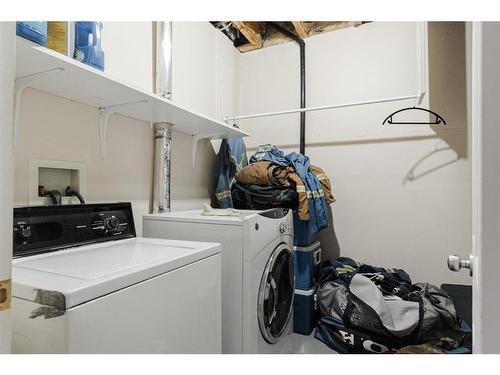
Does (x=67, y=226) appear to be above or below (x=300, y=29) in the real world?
below

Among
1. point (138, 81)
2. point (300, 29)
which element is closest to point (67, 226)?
point (138, 81)

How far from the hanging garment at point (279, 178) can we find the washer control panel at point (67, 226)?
3.26ft

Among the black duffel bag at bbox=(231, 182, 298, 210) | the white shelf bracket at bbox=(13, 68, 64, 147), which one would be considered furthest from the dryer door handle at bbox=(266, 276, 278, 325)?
the white shelf bracket at bbox=(13, 68, 64, 147)

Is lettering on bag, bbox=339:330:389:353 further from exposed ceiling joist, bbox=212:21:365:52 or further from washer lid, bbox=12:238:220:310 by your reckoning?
exposed ceiling joist, bbox=212:21:365:52

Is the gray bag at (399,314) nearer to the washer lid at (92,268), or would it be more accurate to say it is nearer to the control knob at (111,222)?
the washer lid at (92,268)

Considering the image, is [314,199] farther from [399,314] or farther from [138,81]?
[138,81]

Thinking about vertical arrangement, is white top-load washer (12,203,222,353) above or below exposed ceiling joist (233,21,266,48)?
below

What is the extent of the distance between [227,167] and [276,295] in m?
→ 1.10

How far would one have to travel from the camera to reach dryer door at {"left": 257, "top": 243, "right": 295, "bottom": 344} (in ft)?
4.94

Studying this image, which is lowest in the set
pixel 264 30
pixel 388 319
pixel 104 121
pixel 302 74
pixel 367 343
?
pixel 367 343

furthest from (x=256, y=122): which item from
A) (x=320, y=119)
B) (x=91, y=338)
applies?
(x=91, y=338)

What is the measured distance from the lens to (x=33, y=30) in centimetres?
81

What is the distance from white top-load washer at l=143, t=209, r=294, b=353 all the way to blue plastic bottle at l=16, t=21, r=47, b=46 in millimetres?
945

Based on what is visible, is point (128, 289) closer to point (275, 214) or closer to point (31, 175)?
point (31, 175)
